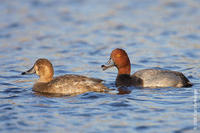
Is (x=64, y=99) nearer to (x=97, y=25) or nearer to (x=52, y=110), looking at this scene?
(x=52, y=110)

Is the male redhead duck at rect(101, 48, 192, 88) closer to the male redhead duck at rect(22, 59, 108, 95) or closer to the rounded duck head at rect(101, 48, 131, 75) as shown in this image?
the rounded duck head at rect(101, 48, 131, 75)

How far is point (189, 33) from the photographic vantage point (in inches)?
671

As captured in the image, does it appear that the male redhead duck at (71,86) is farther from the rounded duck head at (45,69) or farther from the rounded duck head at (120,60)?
the rounded duck head at (120,60)

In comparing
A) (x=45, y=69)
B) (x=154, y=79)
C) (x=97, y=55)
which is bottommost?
(x=154, y=79)

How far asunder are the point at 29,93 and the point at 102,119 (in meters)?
2.52

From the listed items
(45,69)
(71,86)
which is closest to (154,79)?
(71,86)

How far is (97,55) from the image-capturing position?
14.8m

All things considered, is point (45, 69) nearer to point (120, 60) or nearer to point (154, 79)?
point (120, 60)

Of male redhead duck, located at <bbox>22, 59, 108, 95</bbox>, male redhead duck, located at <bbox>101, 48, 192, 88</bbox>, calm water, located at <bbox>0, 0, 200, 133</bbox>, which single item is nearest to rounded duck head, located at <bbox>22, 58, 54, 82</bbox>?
male redhead duck, located at <bbox>22, 59, 108, 95</bbox>

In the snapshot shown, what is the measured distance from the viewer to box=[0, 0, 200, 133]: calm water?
320 inches

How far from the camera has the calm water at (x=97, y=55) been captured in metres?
8.12

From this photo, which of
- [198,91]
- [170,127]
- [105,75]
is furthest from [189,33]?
[170,127]

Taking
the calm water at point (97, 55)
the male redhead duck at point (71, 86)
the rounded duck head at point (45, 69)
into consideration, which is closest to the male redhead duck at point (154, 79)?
the calm water at point (97, 55)

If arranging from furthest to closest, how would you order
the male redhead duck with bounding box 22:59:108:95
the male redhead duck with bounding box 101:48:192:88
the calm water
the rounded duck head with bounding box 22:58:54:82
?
1. the male redhead duck with bounding box 101:48:192:88
2. the rounded duck head with bounding box 22:58:54:82
3. the male redhead duck with bounding box 22:59:108:95
4. the calm water
